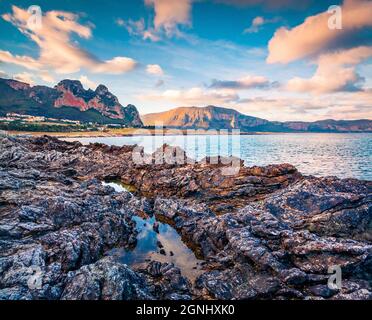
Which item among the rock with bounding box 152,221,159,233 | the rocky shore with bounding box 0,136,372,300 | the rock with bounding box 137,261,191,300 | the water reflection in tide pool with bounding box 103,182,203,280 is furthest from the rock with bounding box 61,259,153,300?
the rock with bounding box 152,221,159,233

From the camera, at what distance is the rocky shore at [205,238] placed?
15508mm

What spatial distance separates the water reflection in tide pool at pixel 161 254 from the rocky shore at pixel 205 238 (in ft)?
2.50

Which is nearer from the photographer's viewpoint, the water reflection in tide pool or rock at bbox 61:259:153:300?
rock at bbox 61:259:153:300

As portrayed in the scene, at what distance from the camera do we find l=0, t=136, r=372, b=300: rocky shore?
15508 millimetres

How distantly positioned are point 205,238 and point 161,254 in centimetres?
476

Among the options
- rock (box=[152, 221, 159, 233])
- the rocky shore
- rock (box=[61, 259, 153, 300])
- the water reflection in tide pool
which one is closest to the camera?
rock (box=[61, 259, 153, 300])

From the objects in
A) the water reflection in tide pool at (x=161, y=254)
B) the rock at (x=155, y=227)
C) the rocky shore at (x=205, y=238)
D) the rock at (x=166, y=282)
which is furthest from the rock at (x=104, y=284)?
the rock at (x=155, y=227)

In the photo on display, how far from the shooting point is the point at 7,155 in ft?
184

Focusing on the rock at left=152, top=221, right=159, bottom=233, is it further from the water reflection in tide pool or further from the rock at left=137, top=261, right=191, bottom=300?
the rock at left=137, top=261, right=191, bottom=300

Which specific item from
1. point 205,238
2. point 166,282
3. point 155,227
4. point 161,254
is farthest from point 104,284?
point 155,227

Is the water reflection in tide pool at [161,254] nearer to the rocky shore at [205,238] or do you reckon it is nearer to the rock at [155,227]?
Answer: the rock at [155,227]

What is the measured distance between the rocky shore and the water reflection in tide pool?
2.50 ft

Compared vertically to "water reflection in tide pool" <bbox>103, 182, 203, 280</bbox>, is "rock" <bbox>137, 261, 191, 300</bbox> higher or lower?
higher
